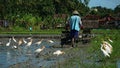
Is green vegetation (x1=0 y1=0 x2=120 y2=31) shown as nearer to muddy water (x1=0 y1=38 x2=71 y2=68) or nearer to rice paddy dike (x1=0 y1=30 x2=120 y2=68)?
muddy water (x1=0 y1=38 x2=71 y2=68)

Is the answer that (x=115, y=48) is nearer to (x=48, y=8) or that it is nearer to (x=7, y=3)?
(x=7, y=3)

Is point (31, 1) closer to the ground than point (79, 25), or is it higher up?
closer to the ground

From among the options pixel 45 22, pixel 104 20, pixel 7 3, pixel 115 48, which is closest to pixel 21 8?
pixel 45 22

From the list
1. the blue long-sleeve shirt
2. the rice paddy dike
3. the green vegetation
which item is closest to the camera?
the rice paddy dike

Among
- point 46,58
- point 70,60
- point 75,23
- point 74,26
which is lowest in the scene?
point 46,58

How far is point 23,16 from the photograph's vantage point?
8138cm

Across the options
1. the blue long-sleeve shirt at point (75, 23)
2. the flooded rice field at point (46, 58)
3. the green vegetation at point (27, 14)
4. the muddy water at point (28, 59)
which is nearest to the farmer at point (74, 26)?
the blue long-sleeve shirt at point (75, 23)

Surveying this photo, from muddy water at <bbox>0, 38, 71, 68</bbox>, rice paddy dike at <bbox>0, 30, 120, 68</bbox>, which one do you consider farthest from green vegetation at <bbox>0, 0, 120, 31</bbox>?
rice paddy dike at <bbox>0, 30, 120, 68</bbox>

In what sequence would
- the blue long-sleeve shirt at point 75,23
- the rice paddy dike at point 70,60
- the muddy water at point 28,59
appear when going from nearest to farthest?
1. the rice paddy dike at point 70,60
2. the muddy water at point 28,59
3. the blue long-sleeve shirt at point 75,23

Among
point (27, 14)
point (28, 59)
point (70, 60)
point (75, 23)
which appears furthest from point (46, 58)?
point (27, 14)

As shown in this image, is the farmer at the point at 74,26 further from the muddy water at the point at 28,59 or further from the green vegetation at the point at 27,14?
the green vegetation at the point at 27,14

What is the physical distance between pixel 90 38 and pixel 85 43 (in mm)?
1654

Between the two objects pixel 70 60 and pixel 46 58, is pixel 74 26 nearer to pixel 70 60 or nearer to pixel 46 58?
pixel 46 58

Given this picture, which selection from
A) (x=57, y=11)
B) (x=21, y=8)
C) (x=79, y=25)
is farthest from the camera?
(x=57, y=11)
